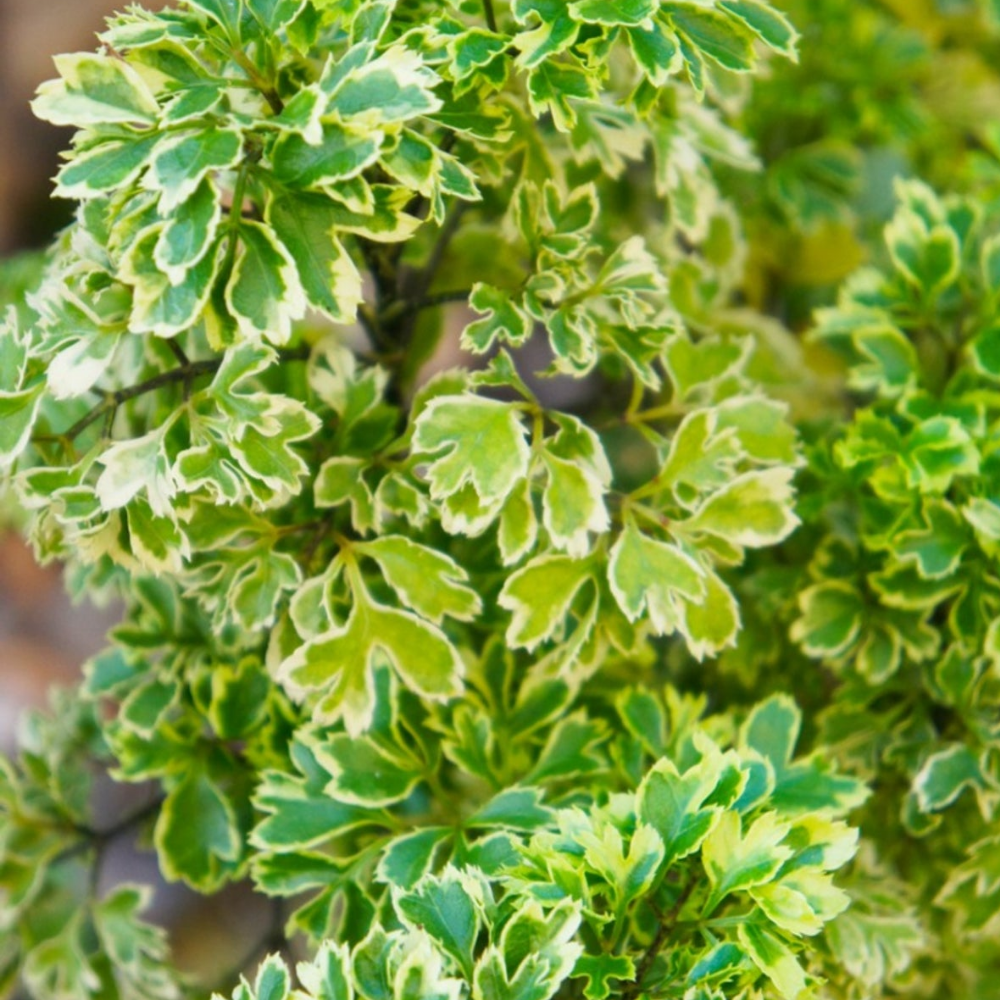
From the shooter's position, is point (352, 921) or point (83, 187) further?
point (352, 921)

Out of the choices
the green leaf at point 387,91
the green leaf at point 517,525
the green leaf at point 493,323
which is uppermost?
the green leaf at point 387,91

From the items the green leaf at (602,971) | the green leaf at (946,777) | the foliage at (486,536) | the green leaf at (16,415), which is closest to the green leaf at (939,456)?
the foliage at (486,536)

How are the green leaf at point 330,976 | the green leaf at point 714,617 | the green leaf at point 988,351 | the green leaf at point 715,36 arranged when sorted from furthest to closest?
the green leaf at point 988,351, the green leaf at point 714,617, the green leaf at point 715,36, the green leaf at point 330,976

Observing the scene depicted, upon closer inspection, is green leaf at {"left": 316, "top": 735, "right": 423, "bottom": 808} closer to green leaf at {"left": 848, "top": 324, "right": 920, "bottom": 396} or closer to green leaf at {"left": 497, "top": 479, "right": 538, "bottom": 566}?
green leaf at {"left": 497, "top": 479, "right": 538, "bottom": 566}

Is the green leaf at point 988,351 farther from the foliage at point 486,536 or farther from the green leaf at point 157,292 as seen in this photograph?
the green leaf at point 157,292

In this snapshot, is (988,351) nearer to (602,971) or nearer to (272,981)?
(602,971)

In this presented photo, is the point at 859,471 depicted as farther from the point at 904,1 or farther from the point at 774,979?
the point at 904,1

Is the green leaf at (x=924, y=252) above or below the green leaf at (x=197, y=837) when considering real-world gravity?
above

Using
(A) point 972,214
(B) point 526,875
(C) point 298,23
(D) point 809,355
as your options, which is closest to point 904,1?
(D) point 809,355
